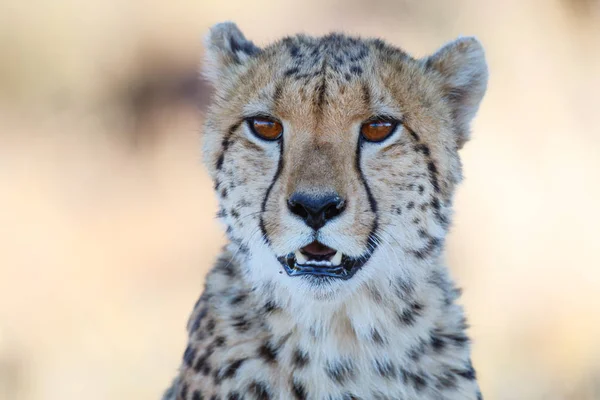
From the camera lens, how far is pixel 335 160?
198 cm

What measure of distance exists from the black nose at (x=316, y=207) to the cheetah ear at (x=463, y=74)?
571mm

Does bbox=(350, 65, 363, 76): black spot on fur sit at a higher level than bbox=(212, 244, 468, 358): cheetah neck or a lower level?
higher

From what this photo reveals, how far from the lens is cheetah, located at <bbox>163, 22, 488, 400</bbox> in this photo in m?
2.00

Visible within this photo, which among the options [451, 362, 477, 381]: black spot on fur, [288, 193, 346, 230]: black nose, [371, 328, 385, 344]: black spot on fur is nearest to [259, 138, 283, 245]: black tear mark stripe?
[288, 193, 346, 230]: black nose

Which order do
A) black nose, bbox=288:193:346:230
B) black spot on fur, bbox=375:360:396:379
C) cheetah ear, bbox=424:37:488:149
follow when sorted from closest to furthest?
black nose, bbox=288:193:346:230 → black spot on fur, bbox=375:360:396:379 → cheetah ear, bbox=424:37:488:149

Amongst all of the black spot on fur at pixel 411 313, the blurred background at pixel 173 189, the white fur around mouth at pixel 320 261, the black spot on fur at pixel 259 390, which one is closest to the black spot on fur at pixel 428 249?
the black spot on fur at pixel 411 313

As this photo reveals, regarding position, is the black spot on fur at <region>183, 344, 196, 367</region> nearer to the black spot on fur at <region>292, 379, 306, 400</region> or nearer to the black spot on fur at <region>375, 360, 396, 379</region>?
the black spot on fur at <region>292, 379, 306, 400</region>

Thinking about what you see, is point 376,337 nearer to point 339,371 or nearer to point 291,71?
point 339,371

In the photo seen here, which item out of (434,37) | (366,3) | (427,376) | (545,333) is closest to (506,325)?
(545,333)

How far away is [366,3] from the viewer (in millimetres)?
4832

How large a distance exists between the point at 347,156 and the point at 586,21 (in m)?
3.16

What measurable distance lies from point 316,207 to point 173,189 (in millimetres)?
2607

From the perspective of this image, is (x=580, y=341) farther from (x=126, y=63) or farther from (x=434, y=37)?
(x=126, y=63)

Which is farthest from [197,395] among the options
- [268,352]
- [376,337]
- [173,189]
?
[173,189]
